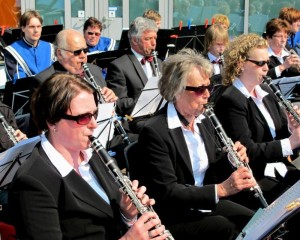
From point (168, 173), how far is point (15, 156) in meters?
0.82

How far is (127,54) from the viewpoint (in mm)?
5820

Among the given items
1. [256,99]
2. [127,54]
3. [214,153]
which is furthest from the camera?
[127,54]

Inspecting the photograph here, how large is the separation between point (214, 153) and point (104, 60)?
2959mm

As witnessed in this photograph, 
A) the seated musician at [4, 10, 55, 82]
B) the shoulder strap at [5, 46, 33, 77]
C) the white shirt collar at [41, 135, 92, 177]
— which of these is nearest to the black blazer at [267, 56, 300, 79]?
the seated musician at [4, 10, 55, 82]

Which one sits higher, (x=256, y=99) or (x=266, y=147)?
(x=256, y=99)

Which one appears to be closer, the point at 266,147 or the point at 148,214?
the point at 148,214

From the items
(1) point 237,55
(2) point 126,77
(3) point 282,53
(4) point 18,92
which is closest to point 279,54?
(3) point 282,53

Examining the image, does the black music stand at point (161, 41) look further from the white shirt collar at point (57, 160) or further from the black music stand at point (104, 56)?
the white shirt collar at point (57, 160)

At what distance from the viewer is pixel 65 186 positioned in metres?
2.48

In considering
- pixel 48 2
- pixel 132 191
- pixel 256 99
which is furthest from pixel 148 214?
pixel 48 2

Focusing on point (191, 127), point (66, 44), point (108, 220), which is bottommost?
point (108, 220)

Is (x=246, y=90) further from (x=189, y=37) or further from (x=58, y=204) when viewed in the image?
(x=189, y=37)

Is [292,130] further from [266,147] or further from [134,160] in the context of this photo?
[134,160]

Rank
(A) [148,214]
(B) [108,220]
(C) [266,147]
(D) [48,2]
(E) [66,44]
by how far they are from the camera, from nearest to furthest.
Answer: (A) [148,214], (B) [108,220], (C) [266,147], (E) [66,44], (D) [48,2]
